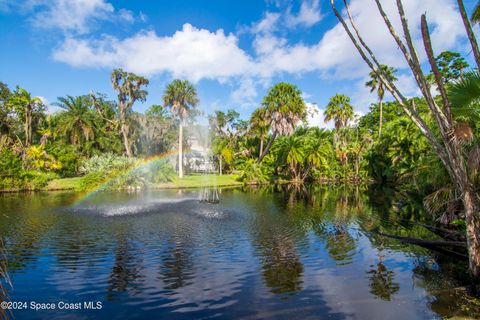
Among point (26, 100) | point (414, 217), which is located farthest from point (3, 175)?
point (414, 217)

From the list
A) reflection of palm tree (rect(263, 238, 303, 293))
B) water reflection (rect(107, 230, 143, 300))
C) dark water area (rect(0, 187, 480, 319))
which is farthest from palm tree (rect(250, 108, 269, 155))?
water reflection (rect(107, 230, 143, 300))

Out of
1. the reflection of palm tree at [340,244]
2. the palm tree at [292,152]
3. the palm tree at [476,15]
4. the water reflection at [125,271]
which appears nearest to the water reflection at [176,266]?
the water reflection at [125,271]

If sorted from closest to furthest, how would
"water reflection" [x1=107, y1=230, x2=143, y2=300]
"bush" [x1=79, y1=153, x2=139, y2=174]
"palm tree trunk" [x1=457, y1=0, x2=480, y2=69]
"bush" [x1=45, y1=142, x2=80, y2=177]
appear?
"palm tree trunk" [x1=457, y1=0, x2=480, y2=69] < "water reflection" [x1=107, y1=230, x2=143, y2=300] < "bush" [x1=79, y1=153, x2=139, y2=174] < "bush" [x1=45, y1=142, x2=80, y2=177]

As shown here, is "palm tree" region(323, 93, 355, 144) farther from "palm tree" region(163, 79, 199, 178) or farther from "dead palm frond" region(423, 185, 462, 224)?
"dead palm frond" region(423, 185, 462, 224)

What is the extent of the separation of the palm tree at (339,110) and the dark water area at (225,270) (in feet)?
122

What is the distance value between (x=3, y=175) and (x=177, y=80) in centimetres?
2526

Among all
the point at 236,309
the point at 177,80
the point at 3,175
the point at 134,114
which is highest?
the point at 177,80

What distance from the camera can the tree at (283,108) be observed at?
4669 centimetres

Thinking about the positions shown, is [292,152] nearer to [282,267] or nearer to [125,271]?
[282,267]

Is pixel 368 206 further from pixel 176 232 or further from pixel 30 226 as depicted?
pixel 30 226

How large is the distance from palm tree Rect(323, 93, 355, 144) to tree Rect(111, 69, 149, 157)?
31433mm

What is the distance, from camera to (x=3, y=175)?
3453 centimetres

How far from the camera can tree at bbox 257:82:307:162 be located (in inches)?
1838

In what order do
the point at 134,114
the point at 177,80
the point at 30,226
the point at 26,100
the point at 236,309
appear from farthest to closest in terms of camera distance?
the point at 134,114
the point at 177,80
the point at 26,100
the point at 30,226
the point at 236,309
